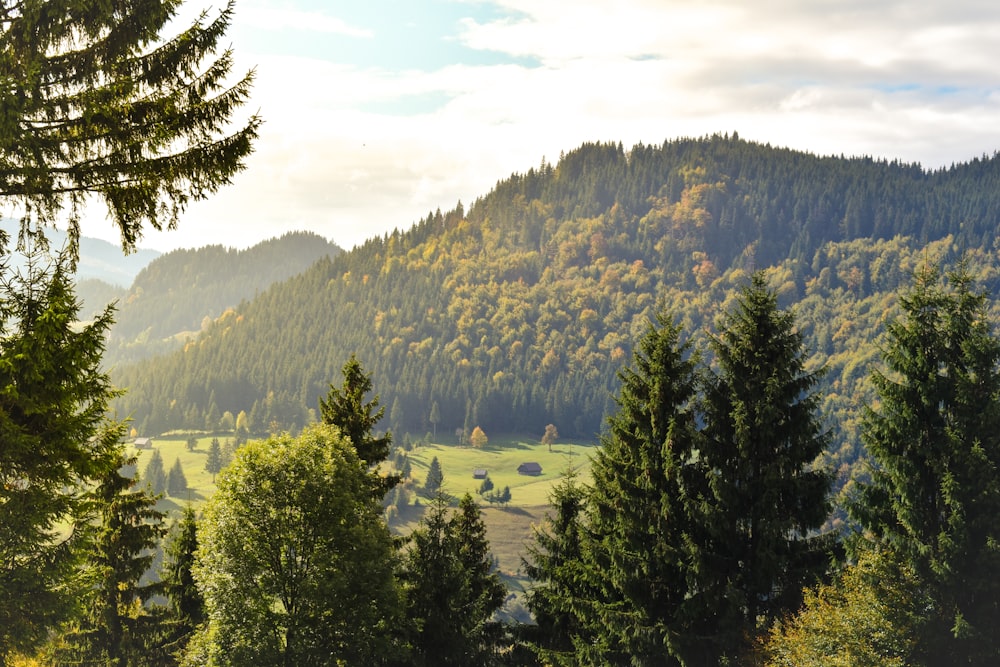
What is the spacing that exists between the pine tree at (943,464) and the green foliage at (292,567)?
55.1ft

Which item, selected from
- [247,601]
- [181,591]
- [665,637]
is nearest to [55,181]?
[247,601]

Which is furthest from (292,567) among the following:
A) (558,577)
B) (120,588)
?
(558,577)

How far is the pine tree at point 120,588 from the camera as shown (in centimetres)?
3161

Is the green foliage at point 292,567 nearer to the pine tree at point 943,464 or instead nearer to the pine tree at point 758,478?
the pine tree at point 758,478

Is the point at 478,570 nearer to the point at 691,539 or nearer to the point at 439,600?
the point at 439,600

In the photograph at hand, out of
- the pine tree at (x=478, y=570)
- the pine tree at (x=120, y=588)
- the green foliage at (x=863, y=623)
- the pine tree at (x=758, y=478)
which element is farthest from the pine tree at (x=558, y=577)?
the pine tree at (x=120, y=588)

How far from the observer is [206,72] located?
14625 mm

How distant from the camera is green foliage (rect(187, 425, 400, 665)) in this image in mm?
27594

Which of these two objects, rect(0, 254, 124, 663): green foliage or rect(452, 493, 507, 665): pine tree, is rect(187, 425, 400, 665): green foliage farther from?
rect(0, 254, 124, 663): green foliage

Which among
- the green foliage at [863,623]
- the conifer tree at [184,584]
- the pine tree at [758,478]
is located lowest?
the conifer tree at [184,584]

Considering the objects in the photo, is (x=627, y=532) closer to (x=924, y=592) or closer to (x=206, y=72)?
(x=924, y=592)

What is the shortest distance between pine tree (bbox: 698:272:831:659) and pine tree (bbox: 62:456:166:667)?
2135 cm

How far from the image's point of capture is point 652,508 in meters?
27.1

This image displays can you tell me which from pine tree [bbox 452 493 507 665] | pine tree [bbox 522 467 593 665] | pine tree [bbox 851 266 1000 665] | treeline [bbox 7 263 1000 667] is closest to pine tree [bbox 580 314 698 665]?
treeline [bbox 7 263 1000 667]
